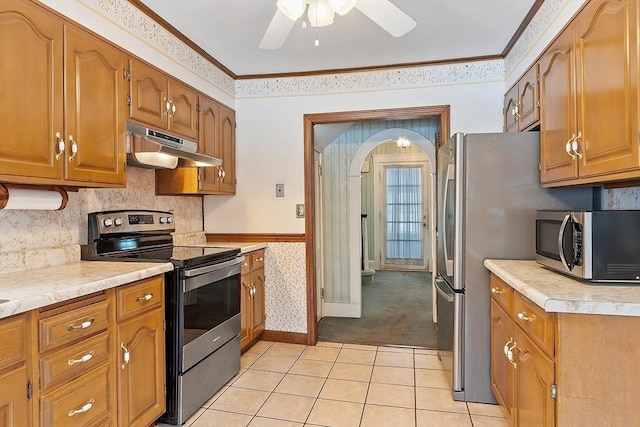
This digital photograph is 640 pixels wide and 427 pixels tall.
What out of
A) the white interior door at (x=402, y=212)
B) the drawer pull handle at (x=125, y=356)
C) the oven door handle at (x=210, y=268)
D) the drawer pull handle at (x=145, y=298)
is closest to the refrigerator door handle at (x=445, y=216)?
the oven door handle at (x=210, y=268)

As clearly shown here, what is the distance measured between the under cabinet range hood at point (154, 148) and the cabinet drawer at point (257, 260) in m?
1.00

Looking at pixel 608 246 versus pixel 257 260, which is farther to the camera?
pixel 257 260

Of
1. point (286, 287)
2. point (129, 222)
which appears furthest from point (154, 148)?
point (286, 287)

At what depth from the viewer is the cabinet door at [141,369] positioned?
5.74ft

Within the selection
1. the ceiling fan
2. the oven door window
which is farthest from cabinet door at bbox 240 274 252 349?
the ceiling fan

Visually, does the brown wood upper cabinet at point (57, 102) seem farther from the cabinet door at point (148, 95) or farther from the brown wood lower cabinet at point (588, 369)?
the brown wood lower cabinet at point (588, 369)

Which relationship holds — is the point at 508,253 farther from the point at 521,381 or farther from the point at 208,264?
the point at 208,264

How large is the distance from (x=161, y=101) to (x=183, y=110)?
250 mm

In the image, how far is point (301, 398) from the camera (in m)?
2.40

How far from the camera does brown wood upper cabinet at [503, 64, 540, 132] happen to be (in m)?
2.25

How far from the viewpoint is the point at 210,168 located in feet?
9.99

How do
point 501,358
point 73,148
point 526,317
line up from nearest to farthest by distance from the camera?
point 526,317 < point 73,148 < point 501,358

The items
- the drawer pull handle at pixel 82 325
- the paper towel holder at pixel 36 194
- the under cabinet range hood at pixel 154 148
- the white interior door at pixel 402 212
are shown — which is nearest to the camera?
the drawer pull handle at pixel 82 325

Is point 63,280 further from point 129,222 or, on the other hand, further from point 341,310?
point 341,310
